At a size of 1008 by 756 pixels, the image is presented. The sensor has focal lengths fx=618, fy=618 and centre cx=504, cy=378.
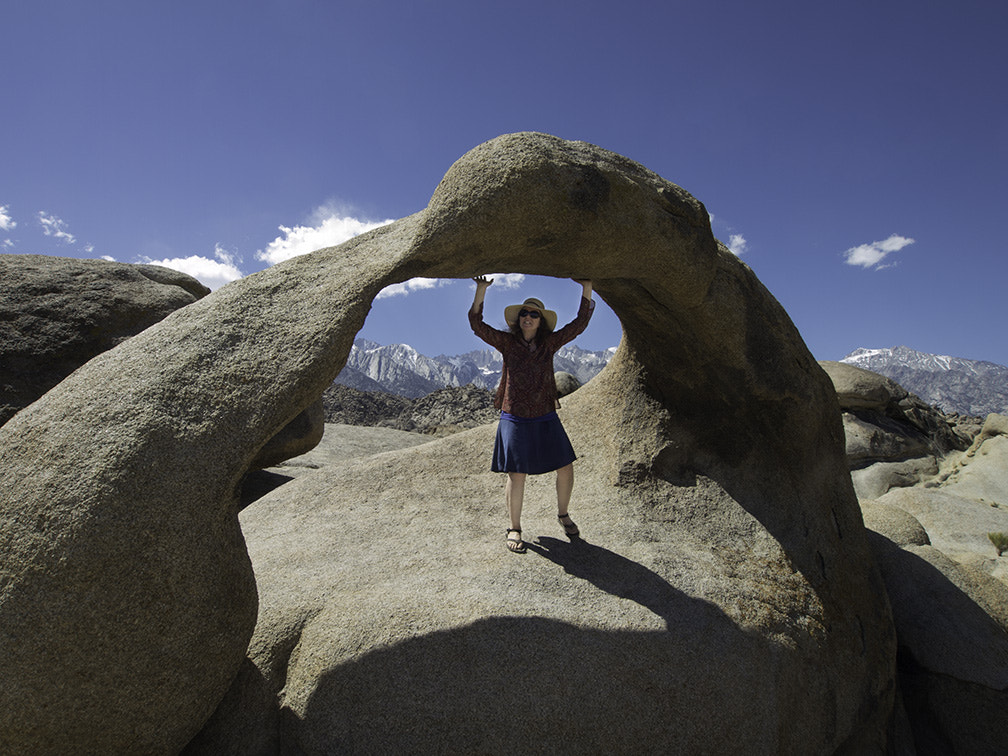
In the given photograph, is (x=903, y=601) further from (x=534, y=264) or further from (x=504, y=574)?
(x=534, y=264)

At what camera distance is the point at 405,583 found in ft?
13.0

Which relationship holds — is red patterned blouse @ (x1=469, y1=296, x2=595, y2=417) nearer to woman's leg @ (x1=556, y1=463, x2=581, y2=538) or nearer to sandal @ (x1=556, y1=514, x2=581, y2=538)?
woman's leg @ (x1=556, y1=463, x2=581, y2=538)

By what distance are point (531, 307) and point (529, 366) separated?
1.39 ft

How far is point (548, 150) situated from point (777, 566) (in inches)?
132

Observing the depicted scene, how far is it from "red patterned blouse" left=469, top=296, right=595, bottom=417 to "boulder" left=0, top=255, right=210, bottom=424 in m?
4.28

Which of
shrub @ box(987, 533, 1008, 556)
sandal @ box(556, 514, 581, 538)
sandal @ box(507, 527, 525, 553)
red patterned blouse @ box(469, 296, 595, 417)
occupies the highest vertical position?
red patterned blouse @ box(469, 296, 595, 417)

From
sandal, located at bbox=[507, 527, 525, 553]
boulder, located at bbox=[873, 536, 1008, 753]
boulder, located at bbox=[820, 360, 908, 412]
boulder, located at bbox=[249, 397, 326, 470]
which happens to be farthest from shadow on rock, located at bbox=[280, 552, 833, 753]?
boulder, located at bbox=[820, 360, 908, 412]

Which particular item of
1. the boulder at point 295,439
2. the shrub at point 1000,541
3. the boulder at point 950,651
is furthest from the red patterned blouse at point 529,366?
the shrub at point 1000,541

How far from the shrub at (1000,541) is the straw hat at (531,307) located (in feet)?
25.2

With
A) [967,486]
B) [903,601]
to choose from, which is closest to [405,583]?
[903,601]

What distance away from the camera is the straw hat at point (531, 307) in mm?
4414

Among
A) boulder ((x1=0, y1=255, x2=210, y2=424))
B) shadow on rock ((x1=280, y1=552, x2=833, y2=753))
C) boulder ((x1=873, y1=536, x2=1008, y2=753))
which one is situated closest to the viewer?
shadow on rock ((x1=280, y1=552, x2=833, y2=753))

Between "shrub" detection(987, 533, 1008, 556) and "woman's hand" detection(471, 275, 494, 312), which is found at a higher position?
"woman's hand" detection(471, 275, 494, 312)

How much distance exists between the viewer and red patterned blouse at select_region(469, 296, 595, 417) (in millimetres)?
4309
